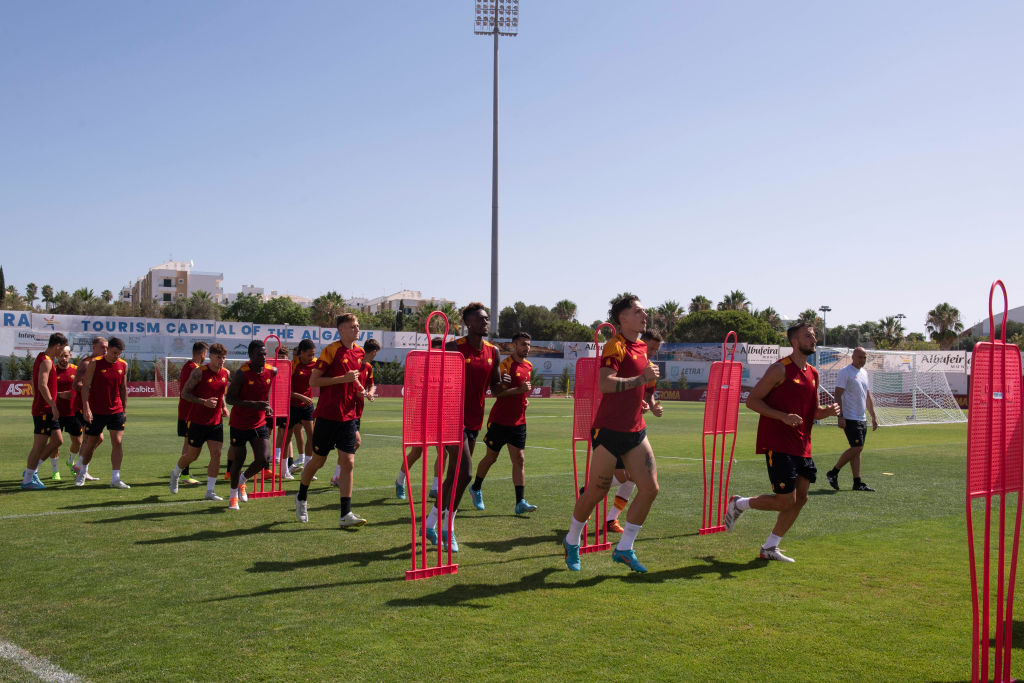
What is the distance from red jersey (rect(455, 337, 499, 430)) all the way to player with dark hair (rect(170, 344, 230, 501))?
12.8ft

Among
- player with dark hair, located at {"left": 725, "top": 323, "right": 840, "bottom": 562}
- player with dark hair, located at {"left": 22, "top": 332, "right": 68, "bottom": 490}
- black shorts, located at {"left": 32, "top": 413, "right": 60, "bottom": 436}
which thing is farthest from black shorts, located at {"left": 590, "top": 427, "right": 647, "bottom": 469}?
black shorts, located at {"left": 32, "top": 413, "right": 60, "bottom": 436}

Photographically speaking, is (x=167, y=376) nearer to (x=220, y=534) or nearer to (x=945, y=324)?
(x=220, y=534)

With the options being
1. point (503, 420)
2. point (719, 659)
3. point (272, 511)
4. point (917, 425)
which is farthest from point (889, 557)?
point (917, 425)

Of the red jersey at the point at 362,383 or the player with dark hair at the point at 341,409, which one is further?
the red jersey at the point at 362,383

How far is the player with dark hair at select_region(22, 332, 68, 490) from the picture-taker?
10.9m

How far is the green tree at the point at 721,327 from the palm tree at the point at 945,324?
67.1 feet

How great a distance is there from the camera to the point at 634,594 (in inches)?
237

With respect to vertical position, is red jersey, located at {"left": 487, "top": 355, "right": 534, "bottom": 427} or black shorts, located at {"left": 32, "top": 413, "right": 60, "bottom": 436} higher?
red jersey, located at {"left": 487, "top": 355, "right": 534, "bottom": 427}

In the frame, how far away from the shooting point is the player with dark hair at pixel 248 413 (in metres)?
9.49

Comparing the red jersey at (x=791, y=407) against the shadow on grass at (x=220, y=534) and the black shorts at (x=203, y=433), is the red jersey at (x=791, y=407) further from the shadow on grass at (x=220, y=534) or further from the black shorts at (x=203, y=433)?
the black shorts at (x=203, y=433)

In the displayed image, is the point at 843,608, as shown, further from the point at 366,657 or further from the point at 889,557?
the point at 366,657

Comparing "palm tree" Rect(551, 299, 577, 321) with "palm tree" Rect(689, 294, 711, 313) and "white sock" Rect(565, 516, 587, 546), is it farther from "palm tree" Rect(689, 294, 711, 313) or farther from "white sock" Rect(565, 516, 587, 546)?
"white sock" Rect(565, 516, 587, 546)

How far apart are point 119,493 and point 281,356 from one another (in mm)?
2880

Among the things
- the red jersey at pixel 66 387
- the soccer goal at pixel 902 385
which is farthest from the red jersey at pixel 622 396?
the soccer goal at pixel 902 385
